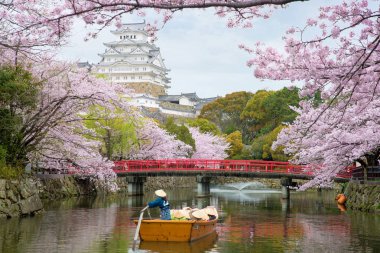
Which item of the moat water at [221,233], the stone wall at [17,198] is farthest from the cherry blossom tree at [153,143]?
the stone wall at [17,198]

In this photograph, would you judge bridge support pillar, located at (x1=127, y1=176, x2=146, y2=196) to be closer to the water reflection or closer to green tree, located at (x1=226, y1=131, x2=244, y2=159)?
green tree, located at (x1=226, y1=131, x2=244, y2=159)

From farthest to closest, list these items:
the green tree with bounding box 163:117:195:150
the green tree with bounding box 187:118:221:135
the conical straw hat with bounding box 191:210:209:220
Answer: the green tree with bounding box 187:118:221:135
the green tree with bounding box 163:117:195:150
the conical straw hat with bounding box 191:210:209:220

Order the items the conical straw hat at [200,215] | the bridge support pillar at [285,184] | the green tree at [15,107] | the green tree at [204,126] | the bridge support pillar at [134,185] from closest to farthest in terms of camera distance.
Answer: the conical straw hat at [200,215] < the green tree at [15,107] < the bridge support pillar at [285,184] < the bridge support pillar at [134,185] < the green tree at [204,126]

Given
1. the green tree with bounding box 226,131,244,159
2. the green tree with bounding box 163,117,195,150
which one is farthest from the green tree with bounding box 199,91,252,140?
the green tree with bounding box 163,117,195,150

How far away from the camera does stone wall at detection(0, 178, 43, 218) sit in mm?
19219

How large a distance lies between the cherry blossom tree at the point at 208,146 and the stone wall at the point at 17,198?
3312 cm

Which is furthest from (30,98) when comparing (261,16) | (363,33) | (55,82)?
(363,33)

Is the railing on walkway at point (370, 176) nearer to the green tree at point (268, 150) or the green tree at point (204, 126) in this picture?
the green tree at point (268, 150)

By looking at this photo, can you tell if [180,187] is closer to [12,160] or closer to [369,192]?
[369,192]

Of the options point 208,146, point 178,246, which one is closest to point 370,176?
point 178,246

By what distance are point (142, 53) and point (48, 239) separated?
82439mm

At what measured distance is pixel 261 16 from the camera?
10031 millimetres

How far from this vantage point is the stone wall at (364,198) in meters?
23.8

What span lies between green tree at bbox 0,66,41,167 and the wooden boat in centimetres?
780
